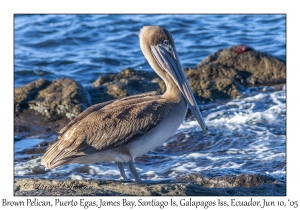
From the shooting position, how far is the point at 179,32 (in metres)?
20.8

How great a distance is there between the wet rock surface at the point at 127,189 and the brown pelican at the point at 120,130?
1.06 feet

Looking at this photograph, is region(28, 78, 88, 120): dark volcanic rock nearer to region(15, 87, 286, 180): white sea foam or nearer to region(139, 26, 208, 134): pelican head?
region(15, 87, 286, 180): white sea foam

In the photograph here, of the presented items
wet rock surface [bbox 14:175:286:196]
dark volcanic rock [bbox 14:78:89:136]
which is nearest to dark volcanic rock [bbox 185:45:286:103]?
dark volcanic rock [bbox 14:78:89:136]

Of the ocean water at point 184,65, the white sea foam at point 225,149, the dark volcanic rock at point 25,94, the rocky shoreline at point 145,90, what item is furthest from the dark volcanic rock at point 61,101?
the white sea foam at point 225,149

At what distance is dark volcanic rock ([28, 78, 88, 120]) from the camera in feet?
40.1

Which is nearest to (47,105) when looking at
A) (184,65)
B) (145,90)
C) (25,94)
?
(25,94)

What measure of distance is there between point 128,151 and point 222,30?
13.9 metres

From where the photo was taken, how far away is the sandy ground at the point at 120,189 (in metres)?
6.81

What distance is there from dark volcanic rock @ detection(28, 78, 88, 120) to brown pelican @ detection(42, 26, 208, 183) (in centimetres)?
457

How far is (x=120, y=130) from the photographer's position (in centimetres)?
729

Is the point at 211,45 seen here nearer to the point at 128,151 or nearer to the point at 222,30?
the point at 222,30

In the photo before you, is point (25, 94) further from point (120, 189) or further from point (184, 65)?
point (120, 189)

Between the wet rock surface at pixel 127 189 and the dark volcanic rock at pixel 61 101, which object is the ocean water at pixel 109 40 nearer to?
the dark volcanic rock at pixel 61 101
